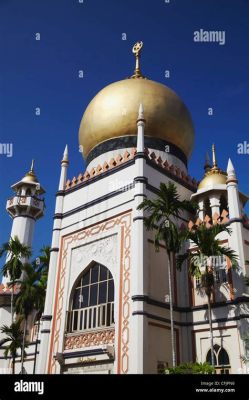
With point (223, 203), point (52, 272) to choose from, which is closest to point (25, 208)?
point (52, 272)

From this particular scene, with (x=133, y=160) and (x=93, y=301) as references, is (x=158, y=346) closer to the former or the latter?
(x=93, y=301)

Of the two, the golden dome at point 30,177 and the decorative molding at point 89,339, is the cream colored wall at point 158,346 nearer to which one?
the decorative molding at point 89,339

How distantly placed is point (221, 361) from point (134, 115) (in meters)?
13.1

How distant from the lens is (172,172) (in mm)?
20125

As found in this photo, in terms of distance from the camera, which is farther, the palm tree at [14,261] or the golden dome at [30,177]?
the golden dome at [30,177]

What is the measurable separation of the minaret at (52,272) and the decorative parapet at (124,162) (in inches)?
27.5

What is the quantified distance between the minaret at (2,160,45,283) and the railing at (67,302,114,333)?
45.1 ft

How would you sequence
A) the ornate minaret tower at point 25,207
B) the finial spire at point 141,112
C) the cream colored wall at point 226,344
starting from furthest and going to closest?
the ornate minaret tower at point 25,207
the finial spire at point 141,112
the cream colored wall at point 226,344

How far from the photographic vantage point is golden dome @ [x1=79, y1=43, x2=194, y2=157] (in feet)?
72.4

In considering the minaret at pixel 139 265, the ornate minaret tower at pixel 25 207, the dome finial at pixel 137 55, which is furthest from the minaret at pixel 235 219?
the ornate minaret tower at pixel 25 207

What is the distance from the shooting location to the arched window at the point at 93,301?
55.0ft

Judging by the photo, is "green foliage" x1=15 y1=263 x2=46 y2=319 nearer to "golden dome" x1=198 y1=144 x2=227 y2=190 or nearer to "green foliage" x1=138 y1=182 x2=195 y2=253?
"green foliage" x1=138 y1=182 x2=195 y2=253
